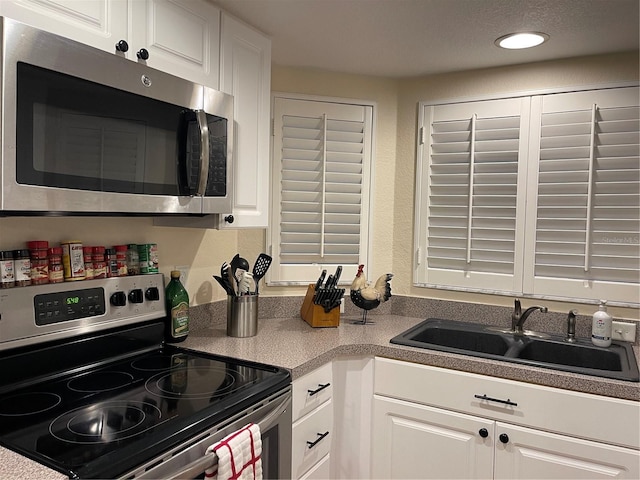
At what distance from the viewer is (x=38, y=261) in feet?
4.83

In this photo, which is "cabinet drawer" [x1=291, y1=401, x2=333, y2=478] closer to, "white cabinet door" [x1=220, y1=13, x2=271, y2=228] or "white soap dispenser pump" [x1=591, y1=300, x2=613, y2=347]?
"white cabinet door" [x1=220, y1=13, x2=271, y2=228]

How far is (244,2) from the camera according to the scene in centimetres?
173

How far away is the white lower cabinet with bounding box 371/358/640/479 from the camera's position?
165cm

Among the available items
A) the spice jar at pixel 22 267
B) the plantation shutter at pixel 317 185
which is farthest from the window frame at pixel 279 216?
A: the spice jar at pixel 22 267

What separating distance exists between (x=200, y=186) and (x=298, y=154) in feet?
3.13

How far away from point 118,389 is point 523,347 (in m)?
1.61

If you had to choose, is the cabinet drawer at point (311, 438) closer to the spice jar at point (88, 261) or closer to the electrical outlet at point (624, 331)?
the spice jar at point (88, 261)

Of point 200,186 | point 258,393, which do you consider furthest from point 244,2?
point 258,393

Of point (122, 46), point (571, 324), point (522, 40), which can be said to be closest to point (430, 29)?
point (522, 40)

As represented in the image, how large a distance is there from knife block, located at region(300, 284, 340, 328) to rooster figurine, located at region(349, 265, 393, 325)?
126 millimetres

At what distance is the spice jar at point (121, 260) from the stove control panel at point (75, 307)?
0.09ft

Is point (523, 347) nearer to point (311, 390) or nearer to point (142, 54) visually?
point (311, 390)

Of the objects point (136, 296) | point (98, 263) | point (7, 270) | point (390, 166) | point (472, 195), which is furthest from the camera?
point (390, 166)

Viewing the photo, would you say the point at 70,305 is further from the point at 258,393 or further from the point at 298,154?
the point at 298,154
